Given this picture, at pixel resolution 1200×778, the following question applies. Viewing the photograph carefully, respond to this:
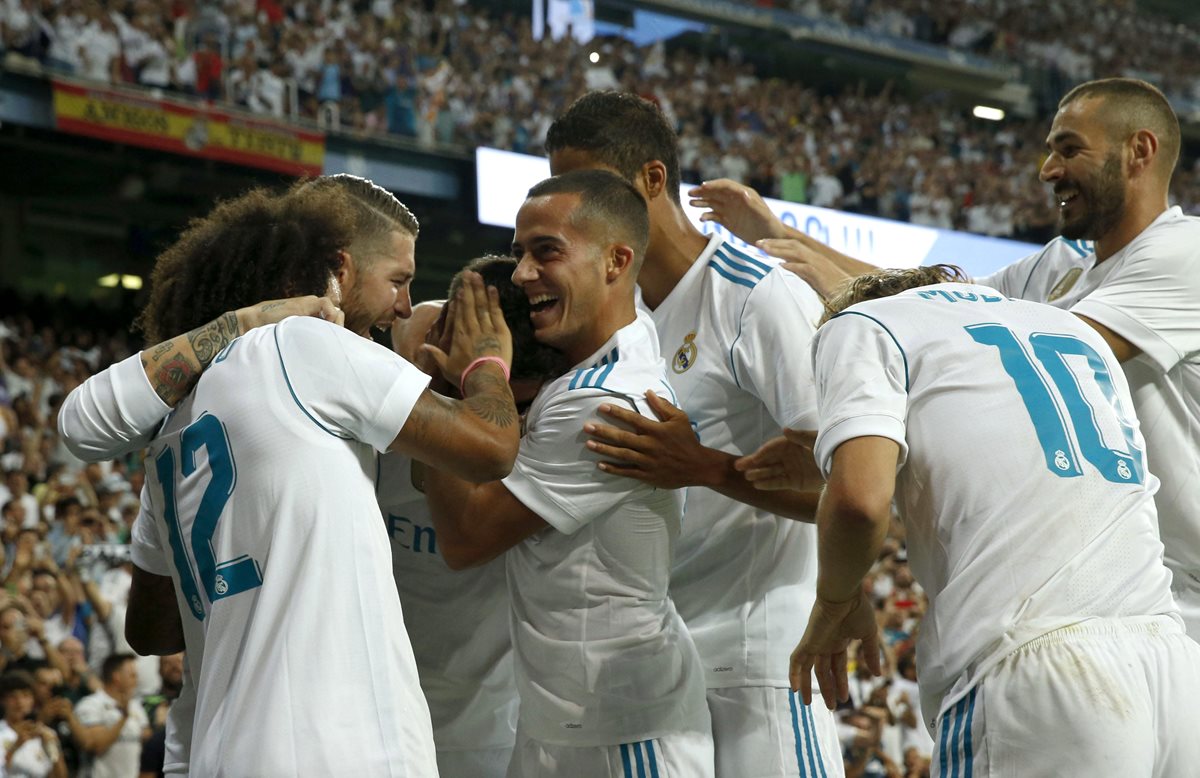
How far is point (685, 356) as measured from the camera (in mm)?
3562

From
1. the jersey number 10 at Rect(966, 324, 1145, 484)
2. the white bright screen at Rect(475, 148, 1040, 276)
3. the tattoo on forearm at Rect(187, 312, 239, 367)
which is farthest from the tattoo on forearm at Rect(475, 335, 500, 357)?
the white bright screen at Rect(475, 148, 1040, 276)

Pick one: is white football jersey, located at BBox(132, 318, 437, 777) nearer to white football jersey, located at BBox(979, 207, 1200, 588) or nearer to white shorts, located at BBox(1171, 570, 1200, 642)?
white football jersey, located at BBox(979, 207, 1200, 588)

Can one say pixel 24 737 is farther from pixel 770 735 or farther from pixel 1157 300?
pixel 1157 300

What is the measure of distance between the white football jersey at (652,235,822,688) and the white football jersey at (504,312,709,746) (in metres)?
0.25

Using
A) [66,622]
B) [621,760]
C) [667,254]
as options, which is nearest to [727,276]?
[667,254]

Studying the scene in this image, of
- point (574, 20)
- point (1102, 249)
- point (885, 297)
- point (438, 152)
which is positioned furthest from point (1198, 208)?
point (885, 297)

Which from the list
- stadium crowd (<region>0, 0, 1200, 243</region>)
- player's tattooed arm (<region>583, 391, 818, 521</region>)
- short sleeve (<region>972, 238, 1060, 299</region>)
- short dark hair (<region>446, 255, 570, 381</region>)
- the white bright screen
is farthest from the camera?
the white bright screen

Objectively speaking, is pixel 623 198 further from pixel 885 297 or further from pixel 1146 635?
pixel 1146 635

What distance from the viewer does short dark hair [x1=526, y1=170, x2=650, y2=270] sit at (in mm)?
3395

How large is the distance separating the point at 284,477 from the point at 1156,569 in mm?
1796

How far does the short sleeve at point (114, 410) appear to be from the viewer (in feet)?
8.45

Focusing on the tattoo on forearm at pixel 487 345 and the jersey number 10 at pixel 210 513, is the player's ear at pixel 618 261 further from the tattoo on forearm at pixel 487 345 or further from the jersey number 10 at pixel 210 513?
the jersey number 10 at pixel 210 513

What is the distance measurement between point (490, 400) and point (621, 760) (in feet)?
3.02

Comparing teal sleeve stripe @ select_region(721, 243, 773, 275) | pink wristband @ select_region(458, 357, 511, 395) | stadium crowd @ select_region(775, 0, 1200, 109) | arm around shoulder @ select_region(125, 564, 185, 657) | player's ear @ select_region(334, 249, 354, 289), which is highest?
stadium crowd @ select_region(775, 0, 1200, 109)
